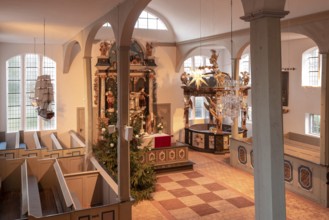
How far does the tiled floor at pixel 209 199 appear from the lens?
26.6ft

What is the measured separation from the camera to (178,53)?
16219 mm

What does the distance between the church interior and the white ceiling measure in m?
0.05

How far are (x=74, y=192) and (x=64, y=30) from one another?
4.94 metres

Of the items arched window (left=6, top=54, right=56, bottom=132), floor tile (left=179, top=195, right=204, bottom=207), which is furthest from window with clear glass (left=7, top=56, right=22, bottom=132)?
floor tile (left=179, top=195, right=204, bottom=207)

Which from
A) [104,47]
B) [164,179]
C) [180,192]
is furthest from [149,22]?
[180,192]

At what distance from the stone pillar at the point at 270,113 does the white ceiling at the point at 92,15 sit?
4.27 meters

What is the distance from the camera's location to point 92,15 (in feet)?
→ 26.2

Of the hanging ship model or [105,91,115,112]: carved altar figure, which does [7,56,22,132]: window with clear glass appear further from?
the hanging ship model

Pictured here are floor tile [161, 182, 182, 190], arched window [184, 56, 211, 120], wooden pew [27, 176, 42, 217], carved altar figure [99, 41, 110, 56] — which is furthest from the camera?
arched window [184, 56, 211, 120]

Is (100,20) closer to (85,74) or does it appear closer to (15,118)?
(85,74)

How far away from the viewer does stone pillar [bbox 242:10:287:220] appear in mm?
2943

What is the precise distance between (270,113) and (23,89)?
13064 mm

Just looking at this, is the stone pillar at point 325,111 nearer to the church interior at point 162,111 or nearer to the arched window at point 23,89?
the church interior at point 162,111

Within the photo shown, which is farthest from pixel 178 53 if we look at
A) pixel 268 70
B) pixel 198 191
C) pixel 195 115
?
pixel 268 70
